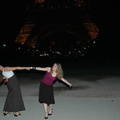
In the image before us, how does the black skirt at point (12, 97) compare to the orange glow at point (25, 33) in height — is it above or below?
above

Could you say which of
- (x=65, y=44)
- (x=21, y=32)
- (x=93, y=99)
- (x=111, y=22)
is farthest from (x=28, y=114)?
(x=65, y=44)

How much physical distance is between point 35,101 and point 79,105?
1.64 m

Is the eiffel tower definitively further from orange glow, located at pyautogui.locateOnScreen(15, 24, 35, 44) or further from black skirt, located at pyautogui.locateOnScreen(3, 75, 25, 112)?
black skirt, located at pyautogui.locateOnScreen(3, 75, 25, 112)

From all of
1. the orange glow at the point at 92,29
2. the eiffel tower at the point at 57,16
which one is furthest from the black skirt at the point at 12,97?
the orange glow at the point at 92,29

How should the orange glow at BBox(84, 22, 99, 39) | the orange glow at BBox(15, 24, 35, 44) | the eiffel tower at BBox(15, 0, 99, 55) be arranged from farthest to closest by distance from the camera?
the eiffel tower at BBox(15, 0, 99, 55) < the orange glow at BBox(15, 24, 35, 44) < the orange glow at BBox(84, 22, 99, 39)

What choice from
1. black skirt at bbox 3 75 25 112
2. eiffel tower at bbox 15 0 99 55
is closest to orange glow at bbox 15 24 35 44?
eiffel tower at bbox 15 0 99 55

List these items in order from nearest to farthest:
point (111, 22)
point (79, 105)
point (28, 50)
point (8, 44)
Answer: point (79, 105)
point (111, 22)
point (8, 44)
point (28, 50)

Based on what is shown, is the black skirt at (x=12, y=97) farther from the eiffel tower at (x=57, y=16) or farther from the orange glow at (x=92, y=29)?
the orange glow at (x=92, y=29)

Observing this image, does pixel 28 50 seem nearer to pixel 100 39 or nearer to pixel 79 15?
pixel 79 15

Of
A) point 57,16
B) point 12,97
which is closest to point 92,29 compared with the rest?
point 57,16

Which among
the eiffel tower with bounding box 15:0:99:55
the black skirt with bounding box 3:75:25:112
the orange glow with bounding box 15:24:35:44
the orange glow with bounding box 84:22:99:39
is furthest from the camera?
the eiffel tower with bounding box 15:0:99:55

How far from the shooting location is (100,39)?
56906 mm

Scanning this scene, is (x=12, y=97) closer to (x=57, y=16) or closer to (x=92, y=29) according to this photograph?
(x=92, y=29)

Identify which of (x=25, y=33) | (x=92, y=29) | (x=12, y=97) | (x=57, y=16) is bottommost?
(x=25, y=33)
